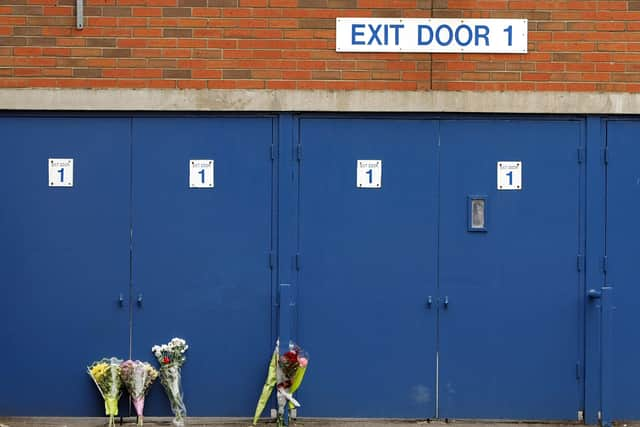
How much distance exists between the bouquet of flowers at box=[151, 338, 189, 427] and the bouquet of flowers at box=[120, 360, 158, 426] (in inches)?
4.1

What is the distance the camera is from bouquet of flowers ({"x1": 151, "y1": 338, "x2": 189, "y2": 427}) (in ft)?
24.0

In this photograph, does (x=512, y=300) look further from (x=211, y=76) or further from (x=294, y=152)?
(x=211, y=76)

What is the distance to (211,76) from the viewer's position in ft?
24.5

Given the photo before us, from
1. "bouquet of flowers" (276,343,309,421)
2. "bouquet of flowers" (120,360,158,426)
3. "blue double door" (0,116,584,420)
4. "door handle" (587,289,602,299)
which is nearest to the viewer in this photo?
"bouquet of flowers" (276,343,309,421)

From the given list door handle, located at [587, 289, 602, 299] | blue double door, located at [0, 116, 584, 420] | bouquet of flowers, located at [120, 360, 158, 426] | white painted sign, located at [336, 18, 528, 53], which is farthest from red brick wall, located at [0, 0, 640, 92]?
bouquet of flowers, located at [120, 360, 158, 426]

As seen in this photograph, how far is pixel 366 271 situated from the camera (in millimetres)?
7547

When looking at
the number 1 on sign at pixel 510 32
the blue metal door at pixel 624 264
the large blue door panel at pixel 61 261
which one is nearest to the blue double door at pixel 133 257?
the large blue door panel at pixel 61 261

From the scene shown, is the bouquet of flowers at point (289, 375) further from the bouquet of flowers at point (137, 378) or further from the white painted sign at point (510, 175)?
the white painted sign at point (510, 175)

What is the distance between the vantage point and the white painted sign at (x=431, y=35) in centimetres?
747

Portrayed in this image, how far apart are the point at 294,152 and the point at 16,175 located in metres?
2.32

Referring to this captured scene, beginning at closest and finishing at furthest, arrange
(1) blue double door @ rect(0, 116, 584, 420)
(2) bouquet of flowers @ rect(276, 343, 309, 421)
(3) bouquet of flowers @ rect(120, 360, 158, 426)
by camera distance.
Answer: (2) bouquet of flowers @ rect(276, 343, 309, 421) → (3) bouquet of flowers @ rect(120, 360, 158, 426) → (1) blue double door @ rect(0, 116, 584, 420)

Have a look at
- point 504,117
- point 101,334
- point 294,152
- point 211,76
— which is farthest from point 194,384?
point 504,117

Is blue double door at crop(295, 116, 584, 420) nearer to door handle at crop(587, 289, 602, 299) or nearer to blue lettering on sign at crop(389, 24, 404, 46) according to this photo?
door handle at crop(587, 289, 602, 299)

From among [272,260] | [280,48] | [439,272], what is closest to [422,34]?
[280,48]
